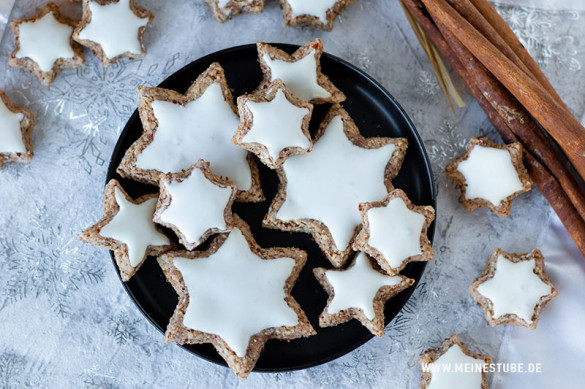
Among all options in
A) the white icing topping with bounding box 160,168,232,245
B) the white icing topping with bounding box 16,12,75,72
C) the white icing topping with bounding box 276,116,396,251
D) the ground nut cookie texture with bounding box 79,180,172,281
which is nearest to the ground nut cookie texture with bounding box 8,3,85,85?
the white icing topping with bounding box 16,12,75,72

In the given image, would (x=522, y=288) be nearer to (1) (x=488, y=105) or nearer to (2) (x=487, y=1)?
(1) (x=488, y=105)

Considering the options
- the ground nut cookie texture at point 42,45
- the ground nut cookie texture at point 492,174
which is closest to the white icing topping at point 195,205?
the ground nut cookie texture at point 42,45

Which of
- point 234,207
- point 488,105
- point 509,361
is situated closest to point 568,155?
point 488,105

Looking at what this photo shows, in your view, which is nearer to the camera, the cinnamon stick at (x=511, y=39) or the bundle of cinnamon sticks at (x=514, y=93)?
the bundle of cinnamon sticks at (x=514, y=93)

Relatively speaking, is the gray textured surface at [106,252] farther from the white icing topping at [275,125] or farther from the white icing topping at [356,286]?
the white icing topping at [275,125]

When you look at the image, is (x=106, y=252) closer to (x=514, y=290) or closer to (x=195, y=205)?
(x=195, y=205)

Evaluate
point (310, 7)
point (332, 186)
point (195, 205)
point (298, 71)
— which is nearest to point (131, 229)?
point (195, 205)
